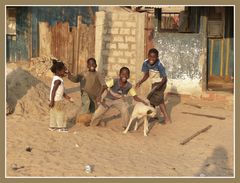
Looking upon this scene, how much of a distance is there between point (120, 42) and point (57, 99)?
204 inches

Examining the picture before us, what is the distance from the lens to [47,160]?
266 inches

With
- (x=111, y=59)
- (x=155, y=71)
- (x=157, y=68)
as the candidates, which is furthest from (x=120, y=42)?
(x=157, y=68)

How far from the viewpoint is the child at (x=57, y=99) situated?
805 cm

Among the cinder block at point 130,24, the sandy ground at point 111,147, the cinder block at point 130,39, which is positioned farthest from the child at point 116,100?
the cinder block at point 130,24

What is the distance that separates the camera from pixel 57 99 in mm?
8125

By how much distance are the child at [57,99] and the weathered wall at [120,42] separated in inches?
191

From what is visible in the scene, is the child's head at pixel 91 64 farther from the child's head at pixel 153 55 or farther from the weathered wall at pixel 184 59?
the weathered wall at pixel 184 59

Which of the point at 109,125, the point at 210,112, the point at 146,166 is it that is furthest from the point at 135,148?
the point at 210,112

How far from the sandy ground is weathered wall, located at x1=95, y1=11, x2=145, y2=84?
3044mm

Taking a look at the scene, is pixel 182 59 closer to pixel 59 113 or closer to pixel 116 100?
pixel 116 100

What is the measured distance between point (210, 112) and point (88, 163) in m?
4.76

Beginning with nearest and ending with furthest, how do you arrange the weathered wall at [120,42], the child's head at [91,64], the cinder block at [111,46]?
the child's head at [91,64] < the weathered wall at [120,42] < the cinder block at [111,46]

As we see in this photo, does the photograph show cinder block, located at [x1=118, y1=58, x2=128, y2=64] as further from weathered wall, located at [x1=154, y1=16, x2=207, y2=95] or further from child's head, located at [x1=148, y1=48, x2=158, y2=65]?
child's head, located at [x1=148, y1=48, x2=158, y2=65]

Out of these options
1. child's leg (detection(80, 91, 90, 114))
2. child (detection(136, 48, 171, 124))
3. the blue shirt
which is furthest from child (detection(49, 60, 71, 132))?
the blue shirt
